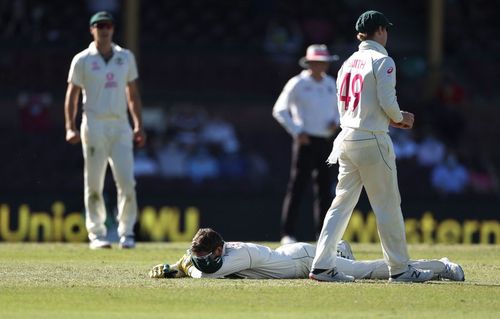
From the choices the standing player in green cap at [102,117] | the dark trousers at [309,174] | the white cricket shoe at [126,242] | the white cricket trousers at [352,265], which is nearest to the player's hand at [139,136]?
the standing player in green cap at [102,117]

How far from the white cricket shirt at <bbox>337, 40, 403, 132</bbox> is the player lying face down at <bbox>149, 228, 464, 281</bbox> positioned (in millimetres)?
1027

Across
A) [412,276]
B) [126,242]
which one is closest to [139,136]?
[126,242]

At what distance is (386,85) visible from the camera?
864cm

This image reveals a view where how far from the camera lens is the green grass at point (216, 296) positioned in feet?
25.0

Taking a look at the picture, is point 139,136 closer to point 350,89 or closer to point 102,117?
point 102,117

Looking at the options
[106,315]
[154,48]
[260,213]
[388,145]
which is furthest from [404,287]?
[154,48]

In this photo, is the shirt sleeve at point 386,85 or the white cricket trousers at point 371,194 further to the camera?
the white cricket trousers at point 371,194

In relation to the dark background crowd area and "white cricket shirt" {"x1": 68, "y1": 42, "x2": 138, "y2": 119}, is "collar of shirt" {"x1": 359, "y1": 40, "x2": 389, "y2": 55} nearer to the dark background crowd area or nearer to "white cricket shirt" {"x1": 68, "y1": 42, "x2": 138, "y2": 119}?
Result: "white cricket shirt" {"x1": 68, "y1": 42, "x2": 138, "y2": 119}

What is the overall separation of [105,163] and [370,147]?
13.4 feet

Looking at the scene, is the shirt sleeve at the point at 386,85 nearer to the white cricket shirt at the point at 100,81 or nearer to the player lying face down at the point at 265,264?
the player lying face down at the point at 265,264

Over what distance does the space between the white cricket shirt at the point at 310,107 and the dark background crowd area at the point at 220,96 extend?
203 inches

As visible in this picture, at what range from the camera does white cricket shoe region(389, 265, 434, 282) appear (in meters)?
8.98

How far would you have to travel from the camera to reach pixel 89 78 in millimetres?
12039

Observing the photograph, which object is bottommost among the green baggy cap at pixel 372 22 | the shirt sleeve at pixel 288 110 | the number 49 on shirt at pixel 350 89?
the number 49 on shirt at pixel 350 89
